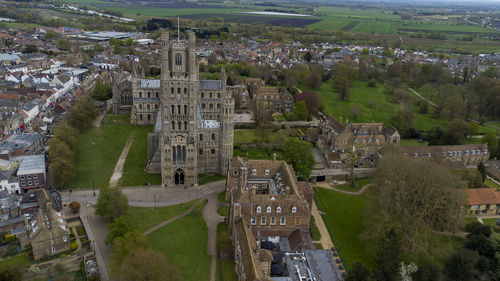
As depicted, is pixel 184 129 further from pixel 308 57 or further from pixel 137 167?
pixel 308 57

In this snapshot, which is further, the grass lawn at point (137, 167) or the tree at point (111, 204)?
the grass lawn at point (137, 167)

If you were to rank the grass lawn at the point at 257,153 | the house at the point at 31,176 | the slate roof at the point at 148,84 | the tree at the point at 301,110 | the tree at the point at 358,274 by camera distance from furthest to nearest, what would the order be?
the tree at the point at 301,110 < the slate roof at the point at 148,84 < the grass lawn at the point at 257,153 < the house at the point at 31,176 < the tree at the point at 358,274

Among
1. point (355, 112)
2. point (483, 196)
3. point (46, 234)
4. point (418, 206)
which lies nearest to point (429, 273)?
point (418, 206)

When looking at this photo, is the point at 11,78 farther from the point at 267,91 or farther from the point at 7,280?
the point at 7,280

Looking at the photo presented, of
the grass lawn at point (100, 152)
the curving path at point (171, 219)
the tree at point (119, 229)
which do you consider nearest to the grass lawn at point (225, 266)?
the curving path at point (171, 219)

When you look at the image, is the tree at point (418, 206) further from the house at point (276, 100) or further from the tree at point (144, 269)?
the house at point (276, 100)

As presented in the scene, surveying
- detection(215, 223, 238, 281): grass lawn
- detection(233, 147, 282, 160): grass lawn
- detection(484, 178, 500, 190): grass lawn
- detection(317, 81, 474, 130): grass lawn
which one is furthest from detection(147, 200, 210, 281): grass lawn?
detection(317, 81, 474, 130): grass lawn

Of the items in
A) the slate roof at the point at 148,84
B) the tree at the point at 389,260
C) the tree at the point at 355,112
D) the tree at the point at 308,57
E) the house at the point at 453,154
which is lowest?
the tree at the point at 389,260
